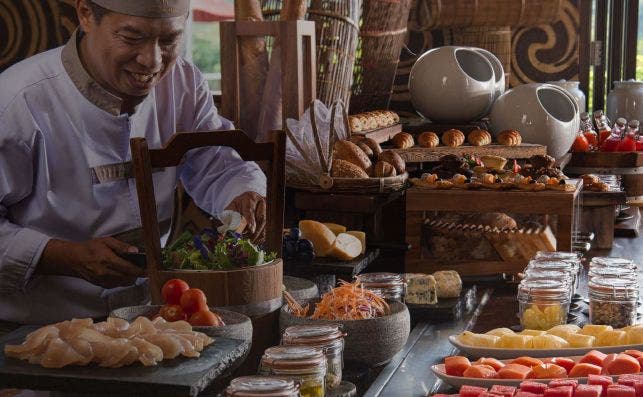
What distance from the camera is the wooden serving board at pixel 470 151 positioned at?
4.35 metres

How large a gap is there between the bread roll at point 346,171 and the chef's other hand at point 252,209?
0.82 meters

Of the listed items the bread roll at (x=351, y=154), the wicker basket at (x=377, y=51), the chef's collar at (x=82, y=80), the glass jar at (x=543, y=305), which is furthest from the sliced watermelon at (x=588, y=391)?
the wicker basket at (x=377, y=51)

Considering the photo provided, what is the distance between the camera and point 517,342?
7.55 feet

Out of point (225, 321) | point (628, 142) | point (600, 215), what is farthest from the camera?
point (628, 142)

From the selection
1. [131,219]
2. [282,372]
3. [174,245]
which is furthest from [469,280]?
[282,372]

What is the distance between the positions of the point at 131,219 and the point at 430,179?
1.13 metres

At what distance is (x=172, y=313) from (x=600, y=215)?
2631 mm

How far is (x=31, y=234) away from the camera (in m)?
2.59

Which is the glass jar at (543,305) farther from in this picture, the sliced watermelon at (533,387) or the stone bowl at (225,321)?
the stone bowl at (225,321)

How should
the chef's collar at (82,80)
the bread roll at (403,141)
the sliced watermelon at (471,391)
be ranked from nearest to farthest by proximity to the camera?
the sliced watermelon at (471,391), the chef's collar at (82,80), the bread roll at (403,141)

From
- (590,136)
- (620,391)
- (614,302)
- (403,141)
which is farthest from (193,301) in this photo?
(590,136)

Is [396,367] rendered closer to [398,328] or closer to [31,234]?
[398,328]

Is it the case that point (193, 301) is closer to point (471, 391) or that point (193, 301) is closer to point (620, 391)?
point (471, 391)

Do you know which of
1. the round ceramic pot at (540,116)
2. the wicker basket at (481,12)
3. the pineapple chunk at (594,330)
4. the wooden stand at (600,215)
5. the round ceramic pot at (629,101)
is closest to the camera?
the pineapple chunk at (594,330)
